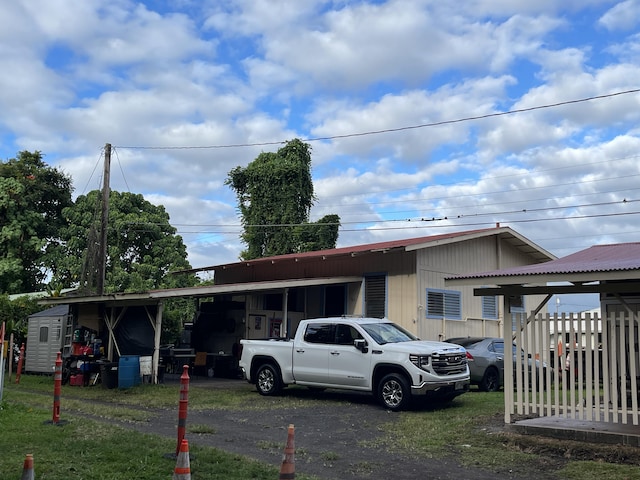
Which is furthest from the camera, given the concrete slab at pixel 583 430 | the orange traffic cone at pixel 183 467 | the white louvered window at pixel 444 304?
the white louvered window at pixel 444 304

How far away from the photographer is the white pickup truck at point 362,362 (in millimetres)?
13406

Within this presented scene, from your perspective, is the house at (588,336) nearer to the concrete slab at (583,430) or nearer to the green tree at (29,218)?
the concrete slab at (583,430)

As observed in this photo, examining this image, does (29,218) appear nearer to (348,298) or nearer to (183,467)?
(348,298)

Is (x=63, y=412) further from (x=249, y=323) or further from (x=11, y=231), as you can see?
(x=11, y=231)

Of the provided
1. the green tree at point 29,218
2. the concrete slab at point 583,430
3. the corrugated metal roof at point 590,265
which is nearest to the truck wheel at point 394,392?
the concrete slab at point 583,430

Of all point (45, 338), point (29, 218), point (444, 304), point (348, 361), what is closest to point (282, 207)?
point (29, 218)

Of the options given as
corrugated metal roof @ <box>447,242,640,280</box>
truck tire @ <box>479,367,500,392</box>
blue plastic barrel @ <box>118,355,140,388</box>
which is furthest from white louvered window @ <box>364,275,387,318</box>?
corrugated metal roof @ <box>447,242,640,280</box>

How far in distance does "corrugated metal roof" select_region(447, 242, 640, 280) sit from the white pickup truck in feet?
10.6

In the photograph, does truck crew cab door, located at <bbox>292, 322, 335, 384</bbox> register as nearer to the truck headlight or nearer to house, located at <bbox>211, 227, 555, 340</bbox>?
the truck headlight

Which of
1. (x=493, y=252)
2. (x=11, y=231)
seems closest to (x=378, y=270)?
(x=493, y=252)

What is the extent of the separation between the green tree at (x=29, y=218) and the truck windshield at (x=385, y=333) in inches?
1006

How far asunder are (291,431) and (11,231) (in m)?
33.7

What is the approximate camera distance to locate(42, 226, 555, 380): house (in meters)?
19.4

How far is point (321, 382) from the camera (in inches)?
592
